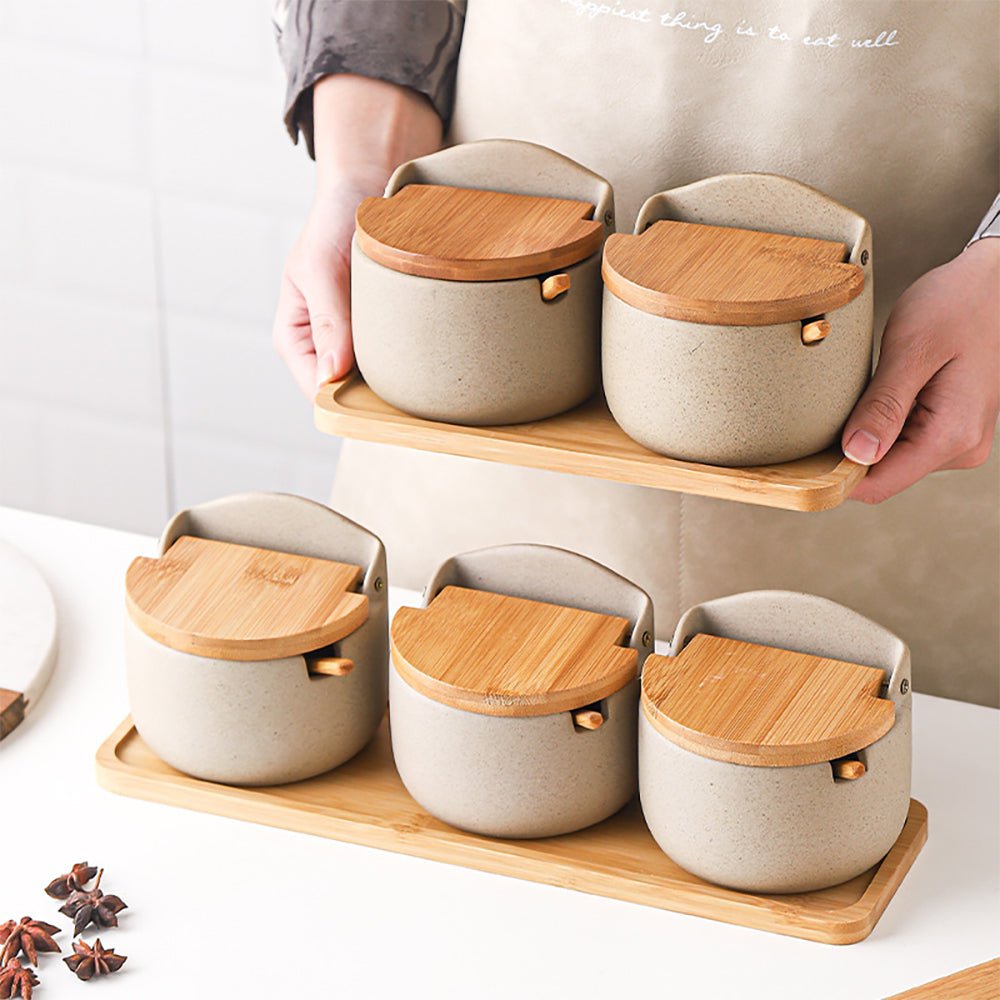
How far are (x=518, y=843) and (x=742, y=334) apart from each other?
322 mm

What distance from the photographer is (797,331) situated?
81 centimetres

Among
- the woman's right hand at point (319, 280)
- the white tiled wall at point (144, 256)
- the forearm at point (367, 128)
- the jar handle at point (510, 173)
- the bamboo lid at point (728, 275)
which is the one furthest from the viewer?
the white tiled wall at point (144, 256)

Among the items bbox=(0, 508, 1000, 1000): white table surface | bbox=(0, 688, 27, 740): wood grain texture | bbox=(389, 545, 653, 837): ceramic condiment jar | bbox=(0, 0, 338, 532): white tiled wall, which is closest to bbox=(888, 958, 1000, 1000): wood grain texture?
bbox=(0, 508, 1000, 1000): white table surface

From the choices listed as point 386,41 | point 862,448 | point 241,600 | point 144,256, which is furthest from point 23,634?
point 144,256

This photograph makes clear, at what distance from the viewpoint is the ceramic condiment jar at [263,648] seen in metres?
0.94

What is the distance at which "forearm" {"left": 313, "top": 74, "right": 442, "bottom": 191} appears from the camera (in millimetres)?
1191

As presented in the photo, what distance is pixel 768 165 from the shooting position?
1093 millimetres

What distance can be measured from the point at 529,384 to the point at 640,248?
90mm

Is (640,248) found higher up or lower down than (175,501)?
higher up

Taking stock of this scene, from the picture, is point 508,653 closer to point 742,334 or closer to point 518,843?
point 518,843

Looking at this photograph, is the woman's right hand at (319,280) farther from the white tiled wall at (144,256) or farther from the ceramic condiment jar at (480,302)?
the white tiled wall at (144,256)

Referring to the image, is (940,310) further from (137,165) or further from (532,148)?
(137,165)

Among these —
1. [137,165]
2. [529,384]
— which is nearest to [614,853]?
[529,384]

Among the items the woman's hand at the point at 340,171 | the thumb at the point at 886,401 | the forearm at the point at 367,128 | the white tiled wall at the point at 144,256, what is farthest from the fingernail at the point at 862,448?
the white tiled wall at the point at 144,256
